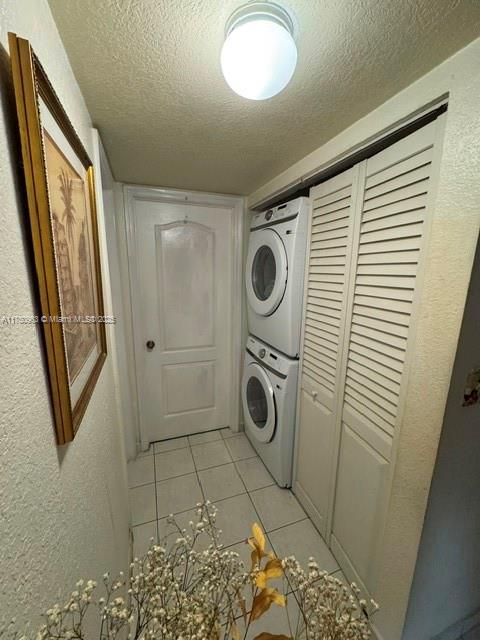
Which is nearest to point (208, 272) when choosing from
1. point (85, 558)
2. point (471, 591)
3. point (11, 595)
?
point (85, 558)

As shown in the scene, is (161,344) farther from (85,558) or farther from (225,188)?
(85,558)

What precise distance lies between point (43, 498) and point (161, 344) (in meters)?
1.64

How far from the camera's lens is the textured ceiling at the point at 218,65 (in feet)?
1.89

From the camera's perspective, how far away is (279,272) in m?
1.51

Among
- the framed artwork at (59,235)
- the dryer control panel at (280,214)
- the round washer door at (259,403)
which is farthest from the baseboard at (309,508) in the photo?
the dryer control panel at (280,214)

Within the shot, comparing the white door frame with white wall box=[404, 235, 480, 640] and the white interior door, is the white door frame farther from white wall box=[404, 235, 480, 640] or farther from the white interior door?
white wall box=[404, 235, 480, 640]

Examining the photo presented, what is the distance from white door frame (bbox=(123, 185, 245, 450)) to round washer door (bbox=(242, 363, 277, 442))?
265 millimetres

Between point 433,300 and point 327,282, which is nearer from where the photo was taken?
point 433,300

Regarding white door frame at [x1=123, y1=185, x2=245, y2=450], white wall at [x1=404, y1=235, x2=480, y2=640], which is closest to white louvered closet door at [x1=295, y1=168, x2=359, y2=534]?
white wall at [x1=404, y1=235, x2=480, y2=640]

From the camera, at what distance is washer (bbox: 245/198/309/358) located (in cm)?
144

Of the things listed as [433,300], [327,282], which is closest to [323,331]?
[327,282]

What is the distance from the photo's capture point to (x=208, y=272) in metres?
2.04

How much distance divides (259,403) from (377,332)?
1213 mm

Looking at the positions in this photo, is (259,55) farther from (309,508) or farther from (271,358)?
(309,508)
